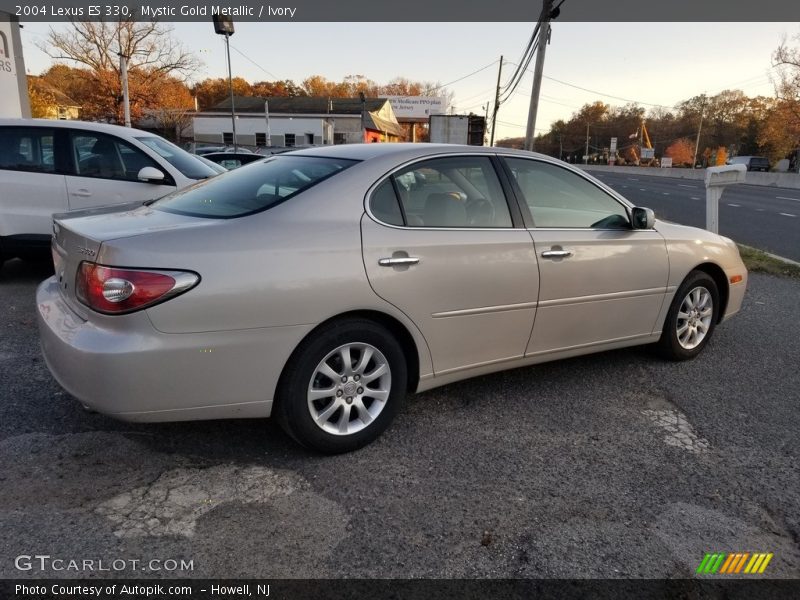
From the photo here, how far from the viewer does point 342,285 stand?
9.35 feet

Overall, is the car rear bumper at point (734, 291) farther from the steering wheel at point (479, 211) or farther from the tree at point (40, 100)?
the tree at point (40, 100)

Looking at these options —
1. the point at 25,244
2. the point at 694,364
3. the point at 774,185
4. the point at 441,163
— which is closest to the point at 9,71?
the point at 25,244

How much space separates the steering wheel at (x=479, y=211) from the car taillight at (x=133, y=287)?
5.33 feet

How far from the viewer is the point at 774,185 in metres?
39.8

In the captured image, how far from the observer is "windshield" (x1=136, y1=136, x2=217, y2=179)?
6555mm

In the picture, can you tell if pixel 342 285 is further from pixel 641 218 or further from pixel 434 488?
pixel 641 218

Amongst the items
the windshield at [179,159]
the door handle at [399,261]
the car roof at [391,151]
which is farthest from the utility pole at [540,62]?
the door handle at [399,261]

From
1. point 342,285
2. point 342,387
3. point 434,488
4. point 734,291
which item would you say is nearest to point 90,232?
point 342,285

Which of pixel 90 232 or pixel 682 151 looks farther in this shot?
pixel 682 151

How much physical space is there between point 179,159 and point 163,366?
4.86m

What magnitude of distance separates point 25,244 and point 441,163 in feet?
16.1

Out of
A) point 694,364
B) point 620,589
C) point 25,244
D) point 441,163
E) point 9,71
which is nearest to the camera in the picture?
point 620,589

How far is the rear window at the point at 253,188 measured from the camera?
305 cm

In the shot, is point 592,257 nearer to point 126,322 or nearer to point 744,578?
point 744,578
